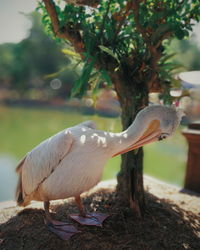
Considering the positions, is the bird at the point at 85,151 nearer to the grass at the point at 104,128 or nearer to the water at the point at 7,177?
the grass at the point at 104,128

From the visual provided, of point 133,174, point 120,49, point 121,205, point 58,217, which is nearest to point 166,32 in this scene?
point 120,49

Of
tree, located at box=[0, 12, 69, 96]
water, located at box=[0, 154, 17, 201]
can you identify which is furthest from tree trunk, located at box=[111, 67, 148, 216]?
tree, located at box=[0, 12, 69, 96]

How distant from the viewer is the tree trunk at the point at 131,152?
1.53 metres

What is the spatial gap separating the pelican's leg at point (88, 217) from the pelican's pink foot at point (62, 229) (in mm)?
75

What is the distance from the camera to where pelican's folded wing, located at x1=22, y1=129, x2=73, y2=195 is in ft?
4.13

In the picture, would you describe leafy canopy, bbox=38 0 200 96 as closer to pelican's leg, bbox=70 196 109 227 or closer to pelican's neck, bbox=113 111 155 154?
pelican's neck, bbox=113 111 155 154

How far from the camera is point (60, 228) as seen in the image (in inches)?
53.9

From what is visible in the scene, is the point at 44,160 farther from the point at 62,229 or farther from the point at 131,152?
the point at 131,152

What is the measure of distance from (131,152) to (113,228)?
459mm

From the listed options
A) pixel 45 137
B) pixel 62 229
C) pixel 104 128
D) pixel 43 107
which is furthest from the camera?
pixel 43 107

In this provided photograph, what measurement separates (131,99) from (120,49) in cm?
31

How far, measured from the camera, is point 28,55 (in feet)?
47.6

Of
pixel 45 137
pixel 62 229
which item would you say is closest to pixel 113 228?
pixel 62 229

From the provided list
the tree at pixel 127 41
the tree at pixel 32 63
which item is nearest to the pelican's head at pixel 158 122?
the tree at pixel 127 41
